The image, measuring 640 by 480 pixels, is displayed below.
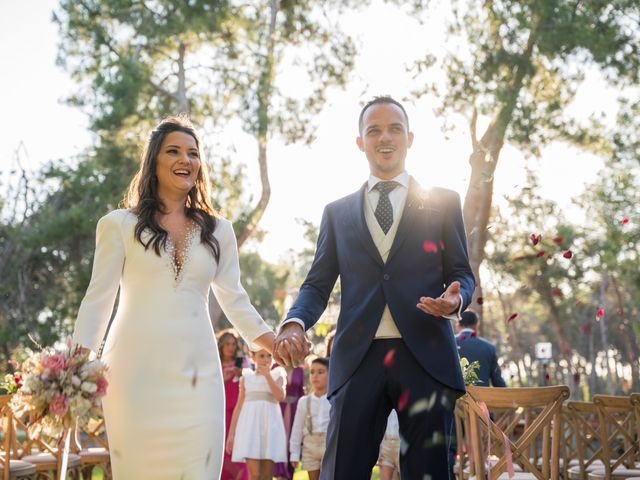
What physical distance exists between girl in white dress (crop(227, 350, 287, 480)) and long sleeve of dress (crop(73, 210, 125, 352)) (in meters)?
5.22

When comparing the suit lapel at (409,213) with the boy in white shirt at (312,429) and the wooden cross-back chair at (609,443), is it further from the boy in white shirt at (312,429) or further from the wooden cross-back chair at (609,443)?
the boy in white shirt at (312,429)

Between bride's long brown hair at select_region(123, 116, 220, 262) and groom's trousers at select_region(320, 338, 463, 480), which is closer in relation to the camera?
groom's trousers at select_region(320, 338, 463, 480)

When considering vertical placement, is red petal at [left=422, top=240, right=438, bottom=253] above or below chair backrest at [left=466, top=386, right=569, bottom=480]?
above

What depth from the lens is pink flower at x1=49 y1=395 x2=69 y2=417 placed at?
329 centimetres

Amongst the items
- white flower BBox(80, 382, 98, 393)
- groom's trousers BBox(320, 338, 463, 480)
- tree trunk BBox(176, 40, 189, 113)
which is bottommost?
groom's trousers BBox(320, 338, 463, 480)

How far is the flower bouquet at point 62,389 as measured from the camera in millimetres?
3307

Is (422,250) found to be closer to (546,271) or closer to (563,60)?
(563,60)

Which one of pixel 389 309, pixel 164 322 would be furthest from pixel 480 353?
pixel 389 309

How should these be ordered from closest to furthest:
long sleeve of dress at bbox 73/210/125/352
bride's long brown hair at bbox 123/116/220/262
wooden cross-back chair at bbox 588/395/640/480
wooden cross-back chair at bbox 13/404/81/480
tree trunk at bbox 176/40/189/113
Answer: long sleeve of dress at bbox 73/210/125/352 < bride's long brown hair at bbox 123/116/220/262 < wooden cross-back chair at bbox 588/395/640/480 < wooden cross-back chair at bbox 13/404/81/480 < tree trunk at bbox 176/40/189/113

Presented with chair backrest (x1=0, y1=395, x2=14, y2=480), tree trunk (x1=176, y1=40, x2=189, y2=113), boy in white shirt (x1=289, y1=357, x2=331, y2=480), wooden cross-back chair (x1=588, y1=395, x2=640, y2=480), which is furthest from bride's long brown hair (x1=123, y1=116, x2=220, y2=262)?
tree trunk (x1=176, y1=40, x2=189, y2=113)

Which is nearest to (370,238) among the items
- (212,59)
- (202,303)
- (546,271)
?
(202,303)

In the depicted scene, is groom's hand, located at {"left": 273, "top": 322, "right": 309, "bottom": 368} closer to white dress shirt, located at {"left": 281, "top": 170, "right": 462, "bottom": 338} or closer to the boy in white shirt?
white dress shirt, located at {"left": 281, "top": 170, "right": 462, "bottom": 338}

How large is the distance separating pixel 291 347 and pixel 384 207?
64 centimetres

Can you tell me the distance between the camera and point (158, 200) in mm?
4023
